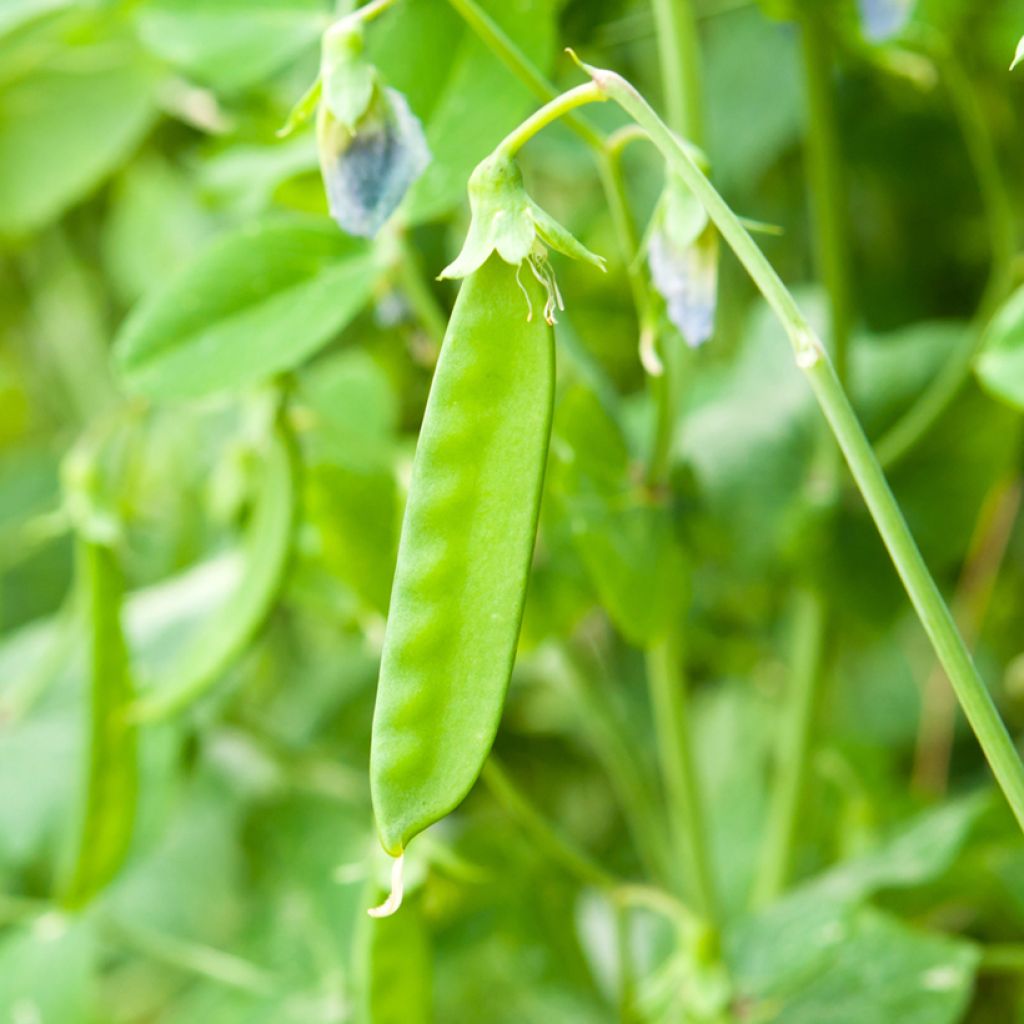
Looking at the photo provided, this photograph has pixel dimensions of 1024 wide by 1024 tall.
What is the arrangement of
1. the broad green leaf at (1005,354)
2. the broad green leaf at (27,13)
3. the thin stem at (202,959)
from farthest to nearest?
the thin stem at (202,959)
the broad green leaf at (27,13)
the broad green leaf at (1005,354)

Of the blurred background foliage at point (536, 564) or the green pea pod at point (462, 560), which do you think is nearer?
the green pea pod at point (462, 560)

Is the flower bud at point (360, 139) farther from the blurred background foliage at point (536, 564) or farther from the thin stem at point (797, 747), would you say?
the thin stem at point (797, 747)

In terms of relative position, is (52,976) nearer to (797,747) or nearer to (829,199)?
(797,747)

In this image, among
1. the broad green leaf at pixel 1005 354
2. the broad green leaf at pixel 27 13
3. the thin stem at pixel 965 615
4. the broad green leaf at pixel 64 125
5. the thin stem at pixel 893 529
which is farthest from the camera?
the broad green leaf at pixel 64 125

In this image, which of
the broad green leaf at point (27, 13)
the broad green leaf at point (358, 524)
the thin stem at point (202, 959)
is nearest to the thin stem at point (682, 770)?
the broad green leaf at point (358, 524)

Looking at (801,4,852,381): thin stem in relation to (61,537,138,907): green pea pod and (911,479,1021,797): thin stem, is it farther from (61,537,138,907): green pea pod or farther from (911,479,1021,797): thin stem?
(61,537,138,907): green pea pod
